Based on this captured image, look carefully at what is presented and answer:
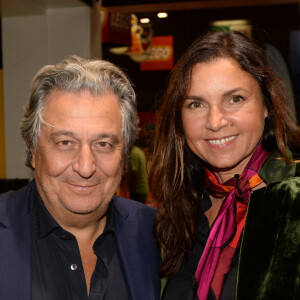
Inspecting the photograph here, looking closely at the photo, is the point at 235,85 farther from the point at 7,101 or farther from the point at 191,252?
the point at 7,101

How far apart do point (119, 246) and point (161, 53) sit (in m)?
7.27

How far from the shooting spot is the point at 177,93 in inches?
81.5

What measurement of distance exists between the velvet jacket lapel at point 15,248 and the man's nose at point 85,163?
32 cm

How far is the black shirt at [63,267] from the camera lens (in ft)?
5.93

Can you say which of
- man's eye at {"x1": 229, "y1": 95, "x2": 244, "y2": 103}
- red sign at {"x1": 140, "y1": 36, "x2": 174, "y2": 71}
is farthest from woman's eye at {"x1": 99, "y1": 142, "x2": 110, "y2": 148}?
red sign at {"x1": 140, "y1": 36, "x2": 174, "y2": 71}

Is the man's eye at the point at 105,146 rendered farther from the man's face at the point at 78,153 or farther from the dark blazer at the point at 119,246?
the dark blazer at the point at 119,246

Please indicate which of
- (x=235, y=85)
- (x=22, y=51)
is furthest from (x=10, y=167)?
(x=235, y=85)

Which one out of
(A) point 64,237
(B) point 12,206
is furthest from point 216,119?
(B) point 12,206

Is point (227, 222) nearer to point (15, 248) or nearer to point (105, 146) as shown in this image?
point (105, 146)

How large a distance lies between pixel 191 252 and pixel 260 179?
1.64 feet

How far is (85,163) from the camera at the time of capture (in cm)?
184

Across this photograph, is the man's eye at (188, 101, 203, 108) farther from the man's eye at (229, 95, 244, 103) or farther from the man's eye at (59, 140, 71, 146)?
the man's eye at (59, 140, 71, 146)

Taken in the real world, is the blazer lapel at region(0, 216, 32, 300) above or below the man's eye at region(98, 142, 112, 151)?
below

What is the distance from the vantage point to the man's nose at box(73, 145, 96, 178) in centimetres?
184
